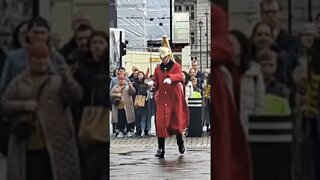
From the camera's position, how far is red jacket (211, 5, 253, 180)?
15.8 feet

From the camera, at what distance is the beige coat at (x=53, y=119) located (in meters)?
4.80

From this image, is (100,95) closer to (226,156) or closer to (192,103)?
(226,156)

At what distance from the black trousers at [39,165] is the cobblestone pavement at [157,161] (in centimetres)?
576

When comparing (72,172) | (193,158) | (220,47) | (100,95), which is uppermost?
(220,47)

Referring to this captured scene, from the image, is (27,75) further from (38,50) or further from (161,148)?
(161,148)

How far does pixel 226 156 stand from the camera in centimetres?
487

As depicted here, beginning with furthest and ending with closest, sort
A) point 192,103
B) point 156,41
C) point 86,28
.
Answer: point 156,41, point 192,103, point 86,28

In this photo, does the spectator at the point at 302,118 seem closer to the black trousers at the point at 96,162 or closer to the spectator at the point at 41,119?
the black trousers at the point at 96,162

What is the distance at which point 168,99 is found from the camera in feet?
44.5

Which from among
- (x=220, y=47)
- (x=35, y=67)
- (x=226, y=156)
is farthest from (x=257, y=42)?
(x=35, y=67)

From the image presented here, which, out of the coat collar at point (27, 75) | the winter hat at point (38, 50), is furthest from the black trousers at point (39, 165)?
the winter hat at point (38, 50)

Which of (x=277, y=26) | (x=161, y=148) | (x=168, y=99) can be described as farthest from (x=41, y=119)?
(x=161, y=148)

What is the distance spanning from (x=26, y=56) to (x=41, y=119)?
0.42 metres

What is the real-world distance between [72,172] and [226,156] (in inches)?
39.9
